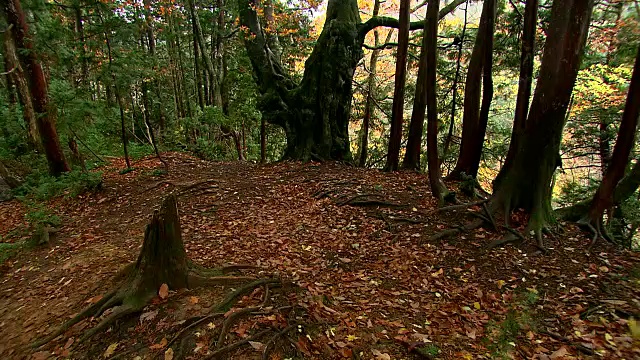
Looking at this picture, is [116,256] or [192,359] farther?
[116,256]

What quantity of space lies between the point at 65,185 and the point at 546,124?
10.9m

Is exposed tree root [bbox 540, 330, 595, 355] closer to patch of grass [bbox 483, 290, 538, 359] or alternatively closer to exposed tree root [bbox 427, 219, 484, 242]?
patch of grass [bbox 483, 290, 538, 359]

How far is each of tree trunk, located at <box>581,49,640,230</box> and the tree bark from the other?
12086 millimetres

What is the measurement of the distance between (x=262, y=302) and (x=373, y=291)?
1619 millimetres

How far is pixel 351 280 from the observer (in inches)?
187

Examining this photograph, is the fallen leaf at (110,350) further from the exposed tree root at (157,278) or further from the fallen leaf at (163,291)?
the fallen leaf at (163,291)

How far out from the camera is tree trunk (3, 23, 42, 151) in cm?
918

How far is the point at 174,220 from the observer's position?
4016 mm

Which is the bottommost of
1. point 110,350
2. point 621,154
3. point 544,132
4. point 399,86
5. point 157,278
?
point 110,350

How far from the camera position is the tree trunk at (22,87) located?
30.1ft

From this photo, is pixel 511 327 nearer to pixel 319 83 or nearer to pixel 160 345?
pixel 160 345

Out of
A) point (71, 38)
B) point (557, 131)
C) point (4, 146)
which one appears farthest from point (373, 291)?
point (4, 146)

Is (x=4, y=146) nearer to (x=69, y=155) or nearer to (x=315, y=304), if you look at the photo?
(x=69, y=155)

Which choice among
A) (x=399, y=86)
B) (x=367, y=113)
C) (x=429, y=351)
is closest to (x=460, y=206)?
(x=429, y=351)
